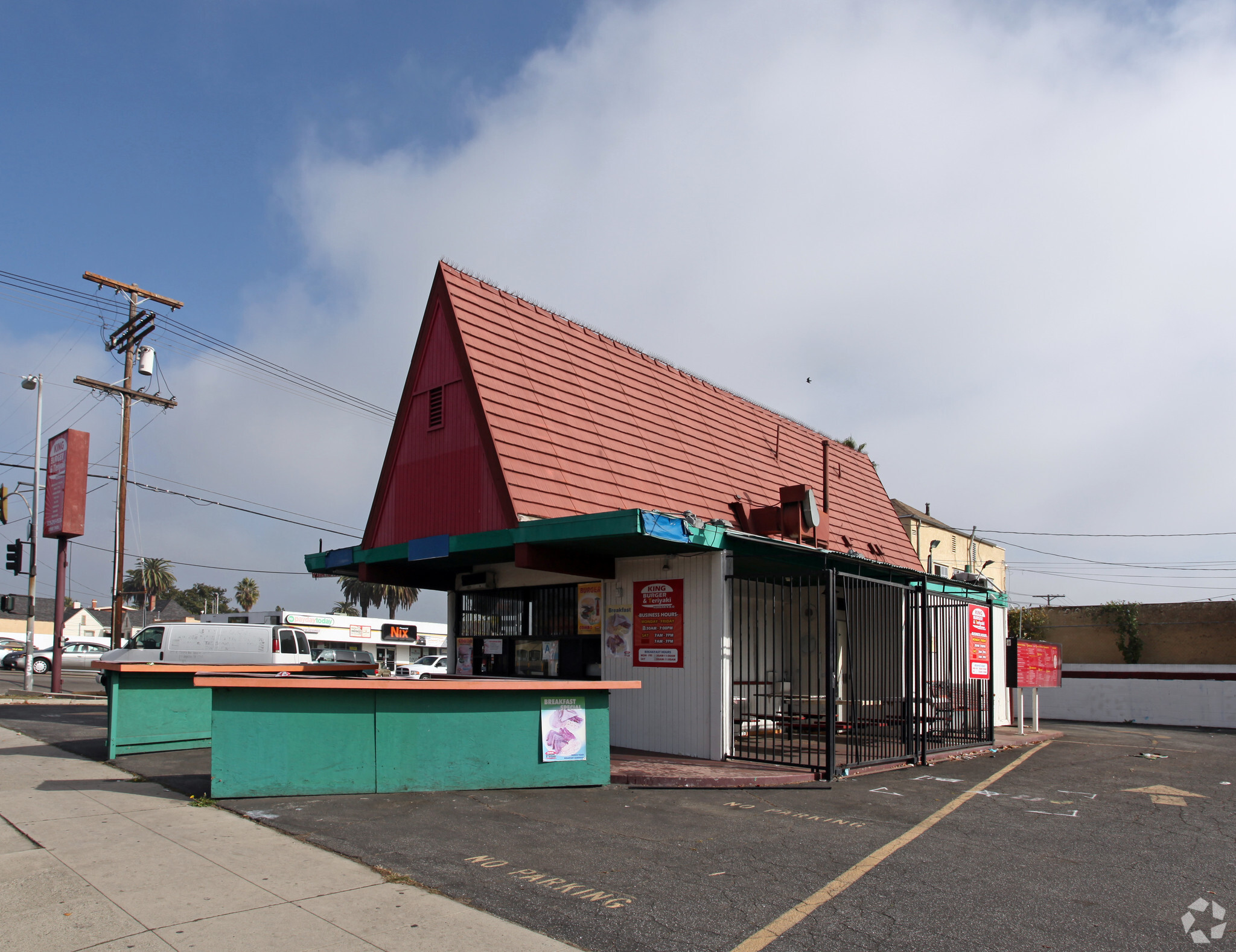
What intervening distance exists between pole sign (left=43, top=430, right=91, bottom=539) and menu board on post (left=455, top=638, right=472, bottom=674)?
597 inches

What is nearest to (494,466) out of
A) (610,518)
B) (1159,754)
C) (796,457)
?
(610,518)

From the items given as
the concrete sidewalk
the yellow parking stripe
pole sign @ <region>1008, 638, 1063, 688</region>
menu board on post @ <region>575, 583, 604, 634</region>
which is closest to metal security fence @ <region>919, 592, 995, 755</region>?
pole sign @ <region>1008, 638, 1063, 688</region>

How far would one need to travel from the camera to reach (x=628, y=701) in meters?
13.7

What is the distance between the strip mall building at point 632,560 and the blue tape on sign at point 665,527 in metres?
0.04

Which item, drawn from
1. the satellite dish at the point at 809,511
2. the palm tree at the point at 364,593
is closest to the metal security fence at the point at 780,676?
the satellite dish at the point at 809,511

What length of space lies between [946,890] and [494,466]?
8637 millimetres

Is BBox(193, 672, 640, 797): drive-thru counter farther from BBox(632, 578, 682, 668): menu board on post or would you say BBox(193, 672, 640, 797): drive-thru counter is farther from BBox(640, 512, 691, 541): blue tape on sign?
BBox(632, 578, 682, 668): menu board on post

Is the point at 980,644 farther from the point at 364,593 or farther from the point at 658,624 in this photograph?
the point at 364,593

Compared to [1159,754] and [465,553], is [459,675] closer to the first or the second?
[465,553]

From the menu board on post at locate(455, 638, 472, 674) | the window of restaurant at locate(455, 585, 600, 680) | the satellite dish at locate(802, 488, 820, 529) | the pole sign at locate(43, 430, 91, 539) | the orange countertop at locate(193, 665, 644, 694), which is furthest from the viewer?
the pole sign at locate(43, 430, 91, 539)

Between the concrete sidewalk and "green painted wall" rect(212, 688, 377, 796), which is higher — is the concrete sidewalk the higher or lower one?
the lower one

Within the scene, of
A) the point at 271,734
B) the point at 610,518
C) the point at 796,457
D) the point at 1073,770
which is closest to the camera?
the point at 271,734

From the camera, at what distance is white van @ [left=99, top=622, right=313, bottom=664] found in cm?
2123

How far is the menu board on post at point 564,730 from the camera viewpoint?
33.3ft
